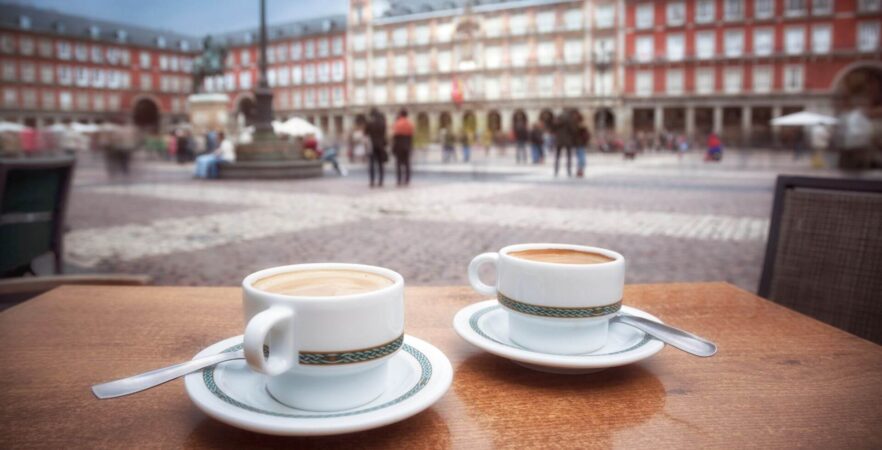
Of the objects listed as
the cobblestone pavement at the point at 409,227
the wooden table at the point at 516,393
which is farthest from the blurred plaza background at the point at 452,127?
the wooden table at the point at 516,393

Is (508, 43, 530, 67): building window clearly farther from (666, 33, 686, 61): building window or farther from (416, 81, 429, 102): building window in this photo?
(666, 33, 686, 61): building window

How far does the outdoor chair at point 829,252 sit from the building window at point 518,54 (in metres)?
45.4

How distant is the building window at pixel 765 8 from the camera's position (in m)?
37.8

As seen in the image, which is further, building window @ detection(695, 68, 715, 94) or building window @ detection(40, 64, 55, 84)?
building window @ detection(40, 64, 55, 84)

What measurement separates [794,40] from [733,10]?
3.92m

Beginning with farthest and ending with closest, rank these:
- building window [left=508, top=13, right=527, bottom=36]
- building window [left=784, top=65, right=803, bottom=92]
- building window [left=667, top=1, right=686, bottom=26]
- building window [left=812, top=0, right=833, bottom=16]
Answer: building window [left=508, top=13, right=527, bottom=36] < building window [left=667, top=1, right=686, bottom=26] < building window [left=784, top=65, right=803, bottom=92] < building window [left=812, top=0, right=833, bottom=16]

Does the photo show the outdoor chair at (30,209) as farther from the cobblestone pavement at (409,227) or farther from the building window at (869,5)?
the building window at (869,5)

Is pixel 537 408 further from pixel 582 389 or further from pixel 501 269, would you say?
pixel 501 269

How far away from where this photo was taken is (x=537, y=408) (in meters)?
0.75

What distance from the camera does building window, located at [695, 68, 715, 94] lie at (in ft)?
130

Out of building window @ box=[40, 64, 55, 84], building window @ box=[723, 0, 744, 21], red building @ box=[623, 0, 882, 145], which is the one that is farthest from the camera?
building window @ box=[40, 64, 55, 84]

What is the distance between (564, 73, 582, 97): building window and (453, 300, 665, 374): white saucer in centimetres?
4434

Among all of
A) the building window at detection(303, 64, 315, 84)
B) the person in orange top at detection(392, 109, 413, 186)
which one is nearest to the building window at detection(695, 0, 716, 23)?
the building window at detection(303, 64, 315, 84)

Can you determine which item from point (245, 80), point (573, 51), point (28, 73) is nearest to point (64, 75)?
point (28, 73)
